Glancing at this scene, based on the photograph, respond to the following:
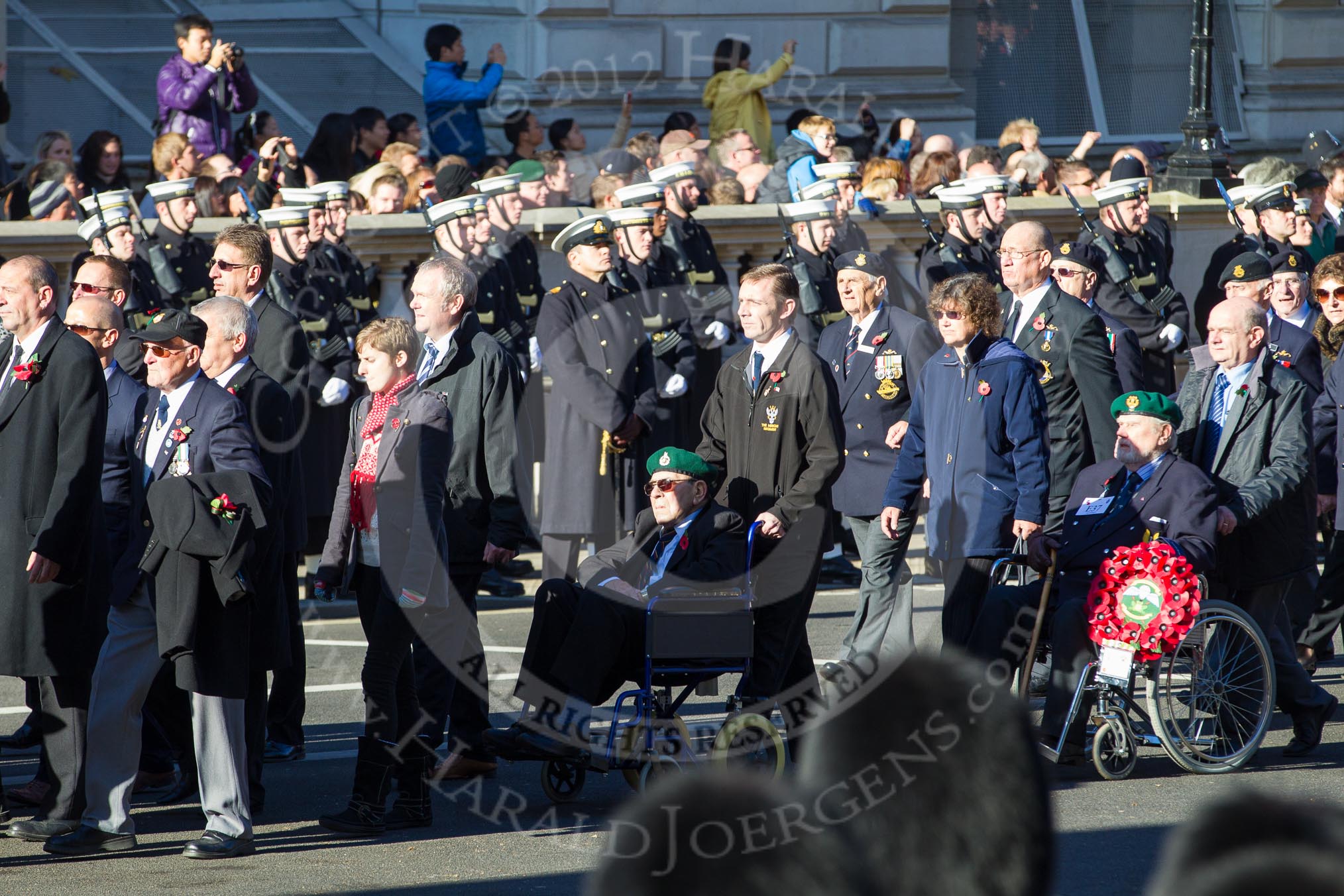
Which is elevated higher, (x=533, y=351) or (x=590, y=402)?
(x=533, y=351)

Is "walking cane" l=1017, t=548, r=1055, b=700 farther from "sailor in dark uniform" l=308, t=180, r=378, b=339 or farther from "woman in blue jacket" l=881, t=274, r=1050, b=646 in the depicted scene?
"sailor in dark uniform" l=308, t=180, r=378, b=339

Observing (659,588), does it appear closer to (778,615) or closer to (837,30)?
(778,615)

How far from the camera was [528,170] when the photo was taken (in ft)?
40.8

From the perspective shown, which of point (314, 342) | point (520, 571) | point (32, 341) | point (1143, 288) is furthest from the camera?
point (1143, 288)

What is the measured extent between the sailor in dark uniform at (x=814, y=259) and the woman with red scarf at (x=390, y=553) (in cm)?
513

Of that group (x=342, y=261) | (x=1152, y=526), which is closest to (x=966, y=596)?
(x=1152, y=526)

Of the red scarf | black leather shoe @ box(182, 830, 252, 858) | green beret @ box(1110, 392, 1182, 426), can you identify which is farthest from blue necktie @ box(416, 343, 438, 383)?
green beret @ box(1110, 392, 1182, 426)

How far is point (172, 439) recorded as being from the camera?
5.87m

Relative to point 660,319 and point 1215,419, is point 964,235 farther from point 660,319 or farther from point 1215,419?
point 1215,419

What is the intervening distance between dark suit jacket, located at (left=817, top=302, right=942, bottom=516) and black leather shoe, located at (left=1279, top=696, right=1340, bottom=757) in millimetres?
2247

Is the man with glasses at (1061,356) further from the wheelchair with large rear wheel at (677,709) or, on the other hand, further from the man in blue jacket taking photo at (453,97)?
the man in blue jacket taking photo at (453,97)

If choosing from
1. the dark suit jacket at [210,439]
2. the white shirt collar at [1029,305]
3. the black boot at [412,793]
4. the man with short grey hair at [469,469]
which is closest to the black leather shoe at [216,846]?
the black boot at [412,793]

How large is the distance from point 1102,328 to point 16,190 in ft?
23.4

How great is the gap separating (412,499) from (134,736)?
3.84 ft
